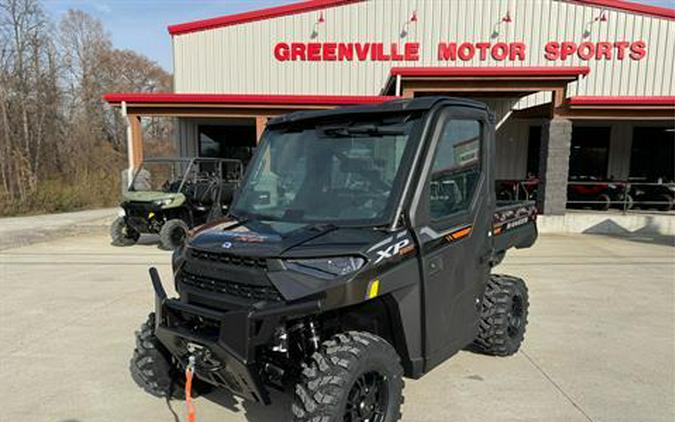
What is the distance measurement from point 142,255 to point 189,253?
6.69 metres

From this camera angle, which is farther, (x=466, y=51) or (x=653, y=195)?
(x=466, y=51)

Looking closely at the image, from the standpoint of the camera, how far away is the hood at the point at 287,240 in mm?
2342

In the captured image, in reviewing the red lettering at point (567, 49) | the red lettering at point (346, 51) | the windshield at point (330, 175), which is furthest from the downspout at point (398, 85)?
the windshield at point (330, 175)

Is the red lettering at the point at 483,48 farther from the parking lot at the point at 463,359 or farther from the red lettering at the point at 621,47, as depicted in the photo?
the parking lot at the point at 463,359

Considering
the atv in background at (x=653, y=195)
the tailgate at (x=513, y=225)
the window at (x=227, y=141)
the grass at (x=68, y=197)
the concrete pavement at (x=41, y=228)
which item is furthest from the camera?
the window at (x=227, y=141)

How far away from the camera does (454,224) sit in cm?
290

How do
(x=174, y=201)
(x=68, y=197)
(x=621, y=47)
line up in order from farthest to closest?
1. (x=68, y=197)
2. (x=621, y=47)
3. (x=174, y=201)

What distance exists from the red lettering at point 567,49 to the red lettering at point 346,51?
729 centimetres

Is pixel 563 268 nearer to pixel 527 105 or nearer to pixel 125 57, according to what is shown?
pixel 527 105

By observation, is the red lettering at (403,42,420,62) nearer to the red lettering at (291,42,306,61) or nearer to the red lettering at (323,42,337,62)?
the red lettering at (323,42,337,62)

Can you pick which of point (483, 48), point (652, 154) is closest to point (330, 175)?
point (483, 48)

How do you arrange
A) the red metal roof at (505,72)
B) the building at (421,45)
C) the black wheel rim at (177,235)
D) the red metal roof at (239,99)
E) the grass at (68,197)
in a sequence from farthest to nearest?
the grass at (68,197) → the building at (421,45) → the red metal roof at (239,99) → the red metal roof at (505,72) → the black wheel rim at (177,235)

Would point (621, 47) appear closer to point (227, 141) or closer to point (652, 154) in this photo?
point (652, 154)

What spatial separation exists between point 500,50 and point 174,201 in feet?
40.4
